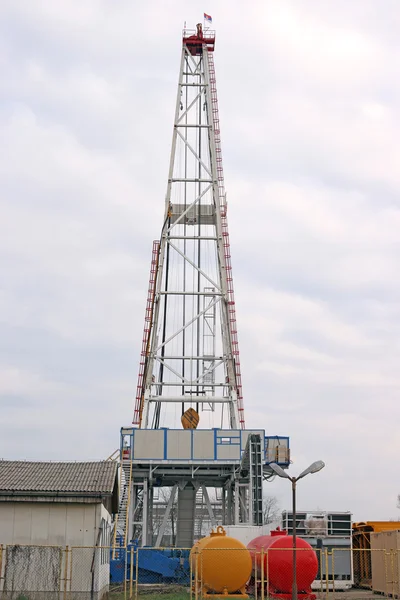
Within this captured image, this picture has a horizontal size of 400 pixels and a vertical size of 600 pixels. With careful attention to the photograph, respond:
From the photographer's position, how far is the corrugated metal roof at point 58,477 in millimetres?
23469

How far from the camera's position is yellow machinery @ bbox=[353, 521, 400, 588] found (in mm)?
31350

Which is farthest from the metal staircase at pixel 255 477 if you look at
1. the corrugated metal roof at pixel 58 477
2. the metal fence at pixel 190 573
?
the corrugated metal roof at pixel 58 477

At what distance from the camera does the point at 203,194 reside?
4584 cm

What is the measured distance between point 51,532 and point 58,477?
2.17m

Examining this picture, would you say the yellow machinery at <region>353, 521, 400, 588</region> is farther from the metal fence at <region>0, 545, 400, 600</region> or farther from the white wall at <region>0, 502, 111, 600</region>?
the white wall at <region>0, 502, 111, 600</region>

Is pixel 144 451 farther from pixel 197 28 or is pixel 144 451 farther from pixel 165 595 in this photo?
pixel 197 28

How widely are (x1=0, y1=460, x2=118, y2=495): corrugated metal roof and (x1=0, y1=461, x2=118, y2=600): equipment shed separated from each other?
0.03 m

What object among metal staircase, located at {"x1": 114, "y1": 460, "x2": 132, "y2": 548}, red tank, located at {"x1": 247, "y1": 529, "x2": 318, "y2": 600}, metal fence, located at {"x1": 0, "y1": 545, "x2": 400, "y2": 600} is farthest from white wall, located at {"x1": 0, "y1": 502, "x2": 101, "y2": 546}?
metal staircase, located at {"x1": 114, "y1": 460, "x2": 132, "y2": 548}

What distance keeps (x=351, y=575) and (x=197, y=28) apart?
31.5 m

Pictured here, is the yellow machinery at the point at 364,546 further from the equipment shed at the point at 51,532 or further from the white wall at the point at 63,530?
the white wall at the point at 63,530

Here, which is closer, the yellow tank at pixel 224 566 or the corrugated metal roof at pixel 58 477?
the yellow tank at pixel 224 566

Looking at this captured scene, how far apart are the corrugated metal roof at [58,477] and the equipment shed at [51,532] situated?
0.03m

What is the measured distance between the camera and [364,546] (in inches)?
1276

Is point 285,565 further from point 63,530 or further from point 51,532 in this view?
point 51,532
